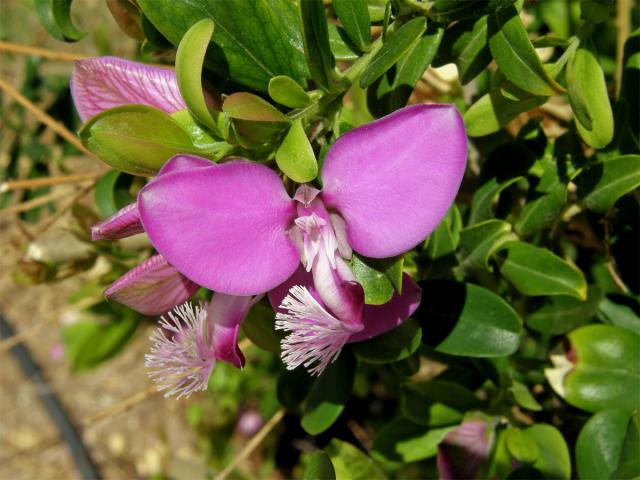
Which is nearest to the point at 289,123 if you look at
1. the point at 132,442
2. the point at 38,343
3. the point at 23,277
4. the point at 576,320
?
the point at 576,320

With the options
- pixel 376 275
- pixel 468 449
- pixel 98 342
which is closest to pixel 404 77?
pixel 376 275

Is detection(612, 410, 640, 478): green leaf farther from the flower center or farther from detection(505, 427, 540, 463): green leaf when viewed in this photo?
the flower center

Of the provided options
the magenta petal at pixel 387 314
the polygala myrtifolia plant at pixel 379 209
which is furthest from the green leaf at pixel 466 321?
the magenta petal at pixel 387 314

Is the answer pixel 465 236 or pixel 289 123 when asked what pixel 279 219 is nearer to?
pixel 289 123

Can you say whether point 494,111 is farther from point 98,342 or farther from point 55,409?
point 55,409

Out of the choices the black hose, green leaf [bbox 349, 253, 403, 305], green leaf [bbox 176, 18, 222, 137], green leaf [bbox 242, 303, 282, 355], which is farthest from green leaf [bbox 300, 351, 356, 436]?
the black hose
